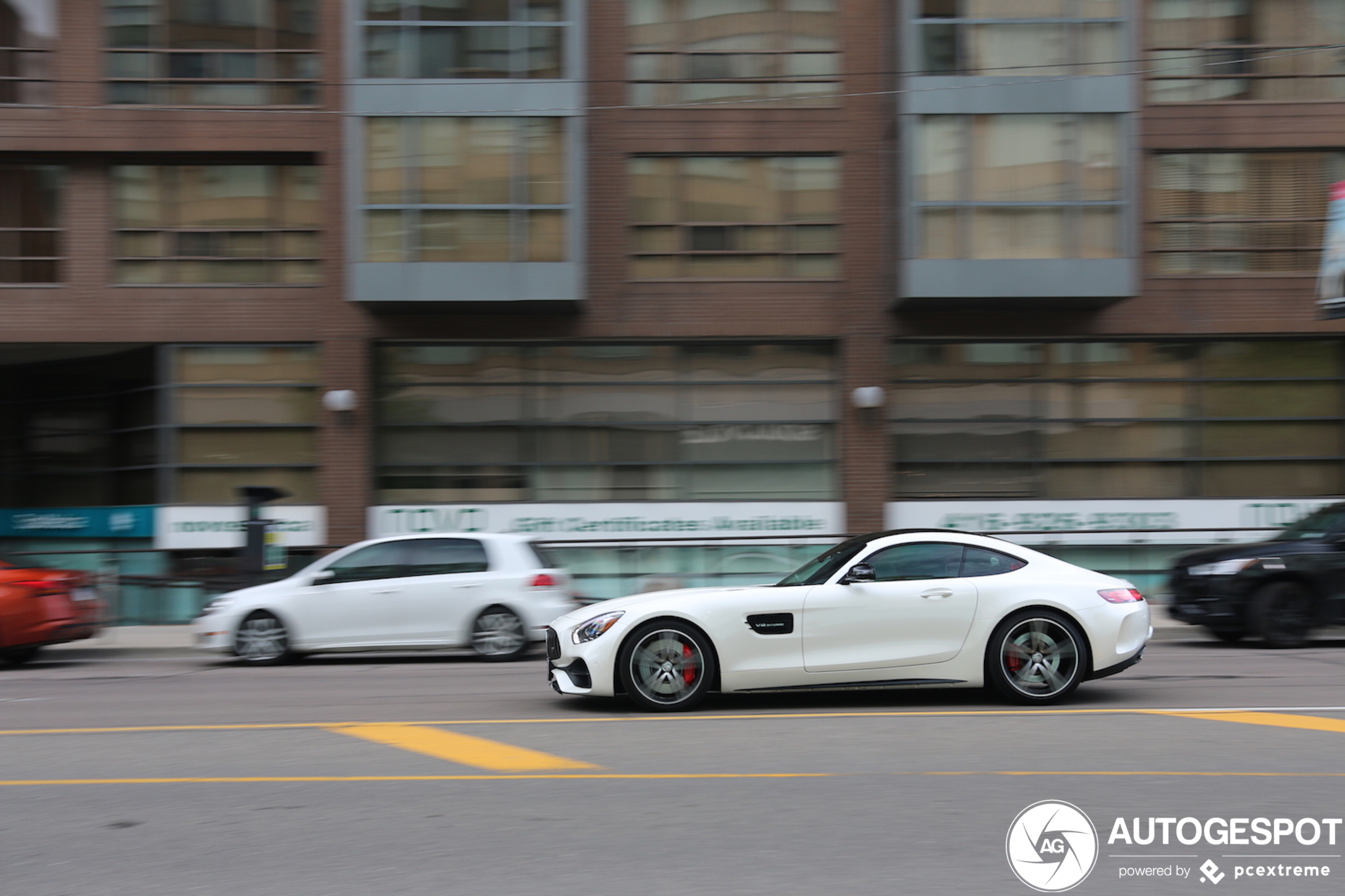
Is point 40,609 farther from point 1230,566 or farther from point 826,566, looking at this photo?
point 1230,566

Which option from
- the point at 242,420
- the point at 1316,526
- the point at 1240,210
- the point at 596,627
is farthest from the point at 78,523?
the point at 1240,210

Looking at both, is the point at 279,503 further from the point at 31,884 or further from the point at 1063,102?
the point at 31,884

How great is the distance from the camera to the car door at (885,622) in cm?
889

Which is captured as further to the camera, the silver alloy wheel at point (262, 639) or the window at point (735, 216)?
the window at point (735, 216)

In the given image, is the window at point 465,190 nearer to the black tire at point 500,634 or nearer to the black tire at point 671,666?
the black tire at point 500,634

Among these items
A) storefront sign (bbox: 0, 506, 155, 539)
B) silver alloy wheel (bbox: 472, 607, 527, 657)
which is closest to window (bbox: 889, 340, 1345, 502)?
silver alloy wheel (bbox: 472, 607, 527, 657)

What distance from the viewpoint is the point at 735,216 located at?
20.9 metres

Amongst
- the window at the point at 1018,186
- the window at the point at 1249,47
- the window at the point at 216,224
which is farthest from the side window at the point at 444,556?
the window at the point at 1249,47

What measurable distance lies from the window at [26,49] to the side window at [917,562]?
1726 centimetres

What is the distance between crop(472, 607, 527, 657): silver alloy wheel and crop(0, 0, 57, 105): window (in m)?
12.9

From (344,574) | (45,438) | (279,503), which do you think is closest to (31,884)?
(344,574)

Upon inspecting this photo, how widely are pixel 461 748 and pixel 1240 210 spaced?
1760 cm

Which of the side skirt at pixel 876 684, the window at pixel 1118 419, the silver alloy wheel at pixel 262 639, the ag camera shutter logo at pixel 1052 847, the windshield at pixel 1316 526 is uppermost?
the window at pixel 1118 419

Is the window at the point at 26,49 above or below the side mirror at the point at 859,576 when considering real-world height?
above
